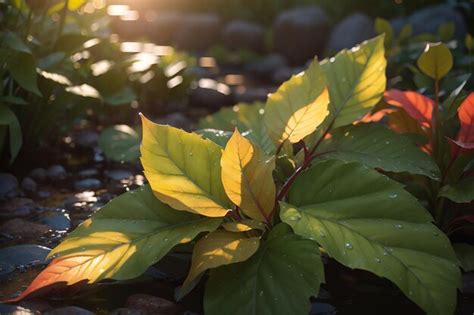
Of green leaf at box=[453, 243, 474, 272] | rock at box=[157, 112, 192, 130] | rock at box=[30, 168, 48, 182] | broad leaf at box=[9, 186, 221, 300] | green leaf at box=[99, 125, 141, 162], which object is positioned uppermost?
broad leaf at box=[9, 186, 221, 300]

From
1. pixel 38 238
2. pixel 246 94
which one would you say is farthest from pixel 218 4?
pixel 38 238

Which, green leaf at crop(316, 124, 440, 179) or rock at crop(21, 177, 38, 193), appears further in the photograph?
rock at crop(21, 177, 38, 193)

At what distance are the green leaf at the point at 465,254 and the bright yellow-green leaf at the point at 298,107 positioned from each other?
54cm

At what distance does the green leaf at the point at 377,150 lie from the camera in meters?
1.73

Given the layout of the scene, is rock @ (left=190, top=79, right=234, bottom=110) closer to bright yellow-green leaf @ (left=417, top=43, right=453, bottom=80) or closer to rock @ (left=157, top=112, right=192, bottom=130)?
rock @ (left=157, top=112, right=192, bottom=130)

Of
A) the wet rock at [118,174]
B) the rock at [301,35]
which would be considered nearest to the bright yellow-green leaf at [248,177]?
the wet rock at [118,174]

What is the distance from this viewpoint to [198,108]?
4348 millimetres

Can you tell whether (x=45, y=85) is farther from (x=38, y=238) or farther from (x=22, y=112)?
(x=38, y=238)

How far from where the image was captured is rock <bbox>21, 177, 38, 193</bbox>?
2439mm

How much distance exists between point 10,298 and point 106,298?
222 mm

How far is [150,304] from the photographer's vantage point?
151 centimetres

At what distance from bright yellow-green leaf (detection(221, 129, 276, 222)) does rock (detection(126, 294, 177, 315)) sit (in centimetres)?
29

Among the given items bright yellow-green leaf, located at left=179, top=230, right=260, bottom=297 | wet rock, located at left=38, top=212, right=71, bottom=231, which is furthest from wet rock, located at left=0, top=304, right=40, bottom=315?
wet rock, located at left=38, top=212, right=71, bottom=231

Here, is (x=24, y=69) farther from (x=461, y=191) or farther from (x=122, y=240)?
(x=461, y=191)
